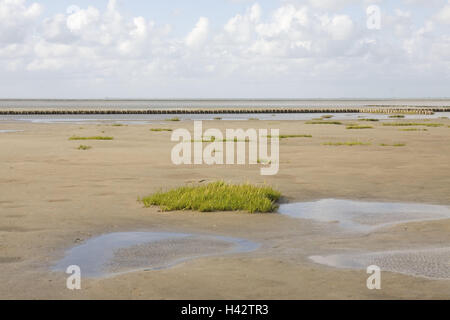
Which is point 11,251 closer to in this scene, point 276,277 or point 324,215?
point 276,277

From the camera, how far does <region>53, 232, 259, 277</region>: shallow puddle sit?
9.98 metres

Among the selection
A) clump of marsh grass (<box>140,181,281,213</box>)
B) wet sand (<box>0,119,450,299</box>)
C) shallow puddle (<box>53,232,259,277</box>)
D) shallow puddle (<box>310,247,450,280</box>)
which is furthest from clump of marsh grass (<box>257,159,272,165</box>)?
shallow puddle (<box>310,247,450,280</box>)

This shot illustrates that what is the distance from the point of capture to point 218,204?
15102 mm

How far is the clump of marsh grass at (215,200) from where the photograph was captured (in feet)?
49.4

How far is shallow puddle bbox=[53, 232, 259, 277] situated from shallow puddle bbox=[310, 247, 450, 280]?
185cm

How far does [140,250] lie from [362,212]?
6.59 m

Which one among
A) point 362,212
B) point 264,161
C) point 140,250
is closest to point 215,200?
point 362,212

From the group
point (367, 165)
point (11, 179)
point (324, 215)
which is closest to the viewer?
point (324, 215)

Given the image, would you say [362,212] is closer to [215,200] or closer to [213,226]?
[215,200]

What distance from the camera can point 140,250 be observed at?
11.1m

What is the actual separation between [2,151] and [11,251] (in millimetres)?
22260

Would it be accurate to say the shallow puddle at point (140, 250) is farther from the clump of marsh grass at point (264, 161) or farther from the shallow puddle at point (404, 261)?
the clump of marsh grass at point (264, 161)

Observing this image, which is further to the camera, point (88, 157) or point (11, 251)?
point (88, 157)
